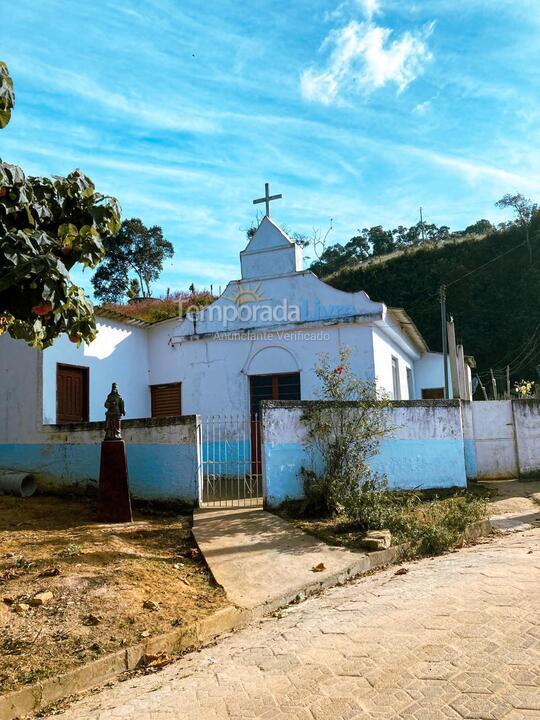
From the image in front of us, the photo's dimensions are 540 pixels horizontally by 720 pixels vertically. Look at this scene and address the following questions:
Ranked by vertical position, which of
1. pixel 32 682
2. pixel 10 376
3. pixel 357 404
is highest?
pixel 10 376

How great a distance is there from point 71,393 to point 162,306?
29.6 feet

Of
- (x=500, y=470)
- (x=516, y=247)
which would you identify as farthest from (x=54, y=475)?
(x=516, y=247)

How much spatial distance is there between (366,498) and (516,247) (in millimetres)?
35620

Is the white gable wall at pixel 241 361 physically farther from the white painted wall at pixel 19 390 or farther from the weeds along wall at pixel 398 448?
the white painted wall at pixel 19 390

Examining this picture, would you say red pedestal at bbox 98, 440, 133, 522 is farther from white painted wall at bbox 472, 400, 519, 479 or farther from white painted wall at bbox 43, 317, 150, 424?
white painted wall at bbox 472, 400, 519, 479

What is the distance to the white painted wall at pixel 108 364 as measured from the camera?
39.5 feet

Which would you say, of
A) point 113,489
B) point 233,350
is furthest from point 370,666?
point 233,350

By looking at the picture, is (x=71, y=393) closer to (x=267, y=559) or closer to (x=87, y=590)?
(x=267, y=559)

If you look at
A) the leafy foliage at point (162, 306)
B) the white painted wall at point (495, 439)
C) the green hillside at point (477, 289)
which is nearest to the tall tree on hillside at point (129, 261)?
the leafy foliage at point (162, 306)

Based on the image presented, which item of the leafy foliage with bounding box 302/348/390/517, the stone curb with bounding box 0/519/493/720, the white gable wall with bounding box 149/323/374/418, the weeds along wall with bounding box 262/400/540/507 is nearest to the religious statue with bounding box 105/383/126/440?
the weeds along wall with bounding box 262/400/540/507

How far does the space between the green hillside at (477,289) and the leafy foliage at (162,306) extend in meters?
17.4

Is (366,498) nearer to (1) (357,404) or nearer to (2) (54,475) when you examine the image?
(1) (357,404)

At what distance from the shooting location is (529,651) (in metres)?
3.78

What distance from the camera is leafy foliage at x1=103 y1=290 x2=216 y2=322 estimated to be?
1874 centimetres
